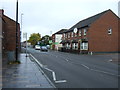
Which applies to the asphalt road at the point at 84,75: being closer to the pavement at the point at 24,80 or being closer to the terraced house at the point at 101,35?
the pavement at the point at 24,80

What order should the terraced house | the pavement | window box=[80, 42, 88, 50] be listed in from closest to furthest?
1. the pavement
2. the terraced house
3. window box=[80, 42, 88, 50]

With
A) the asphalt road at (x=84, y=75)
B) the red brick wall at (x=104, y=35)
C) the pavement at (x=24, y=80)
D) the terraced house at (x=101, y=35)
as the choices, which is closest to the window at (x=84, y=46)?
the terraced house at (x=101, y=35)

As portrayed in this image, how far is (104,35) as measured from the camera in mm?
43062

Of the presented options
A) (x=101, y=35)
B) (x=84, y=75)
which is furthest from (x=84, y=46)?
(x=84, y=75)

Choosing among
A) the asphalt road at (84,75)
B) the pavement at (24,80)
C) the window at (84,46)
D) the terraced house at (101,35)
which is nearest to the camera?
the pavement at (24,80)

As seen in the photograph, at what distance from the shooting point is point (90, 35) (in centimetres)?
4191

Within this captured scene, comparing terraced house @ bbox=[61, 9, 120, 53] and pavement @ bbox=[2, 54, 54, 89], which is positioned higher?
terraced house @ bbox=[61, 9, 120, 53]

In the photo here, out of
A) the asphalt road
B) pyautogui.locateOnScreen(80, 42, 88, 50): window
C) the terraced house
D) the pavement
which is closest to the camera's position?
the pavement

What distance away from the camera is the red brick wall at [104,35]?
1656 inches

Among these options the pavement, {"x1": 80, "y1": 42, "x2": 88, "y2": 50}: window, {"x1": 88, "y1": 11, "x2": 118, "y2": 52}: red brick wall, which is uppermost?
{"x1": 88, "y1": 11, "x2": 118, "y2": 52}: red brick wall

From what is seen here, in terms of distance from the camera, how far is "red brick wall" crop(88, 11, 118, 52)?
42062 mm

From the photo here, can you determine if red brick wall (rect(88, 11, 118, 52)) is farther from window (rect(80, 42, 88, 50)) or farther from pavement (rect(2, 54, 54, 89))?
pavement (rect(2, 54, 54, 89))

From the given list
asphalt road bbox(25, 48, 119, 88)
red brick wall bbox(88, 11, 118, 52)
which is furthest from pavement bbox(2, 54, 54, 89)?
red brick wall bbox(88, 11, 118, 52)

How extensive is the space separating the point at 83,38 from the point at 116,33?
7395mm
